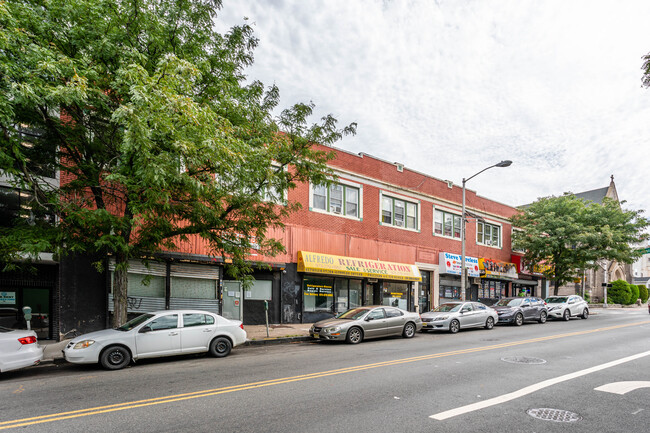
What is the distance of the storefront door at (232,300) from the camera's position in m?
17.5

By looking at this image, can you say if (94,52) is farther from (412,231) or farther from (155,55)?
(412,231)

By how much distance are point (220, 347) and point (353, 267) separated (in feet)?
34.1

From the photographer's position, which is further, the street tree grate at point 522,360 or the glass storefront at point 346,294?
the glass storefront at point 346,294

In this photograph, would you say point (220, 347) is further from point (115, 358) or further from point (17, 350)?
point (17, 350)

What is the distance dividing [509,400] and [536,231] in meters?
26.7

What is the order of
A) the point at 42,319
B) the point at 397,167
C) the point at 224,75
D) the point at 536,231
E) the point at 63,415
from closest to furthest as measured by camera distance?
the point at 63,415
the point at 224,75
the point at 42,319
the point at 397,167
the point at 536,231

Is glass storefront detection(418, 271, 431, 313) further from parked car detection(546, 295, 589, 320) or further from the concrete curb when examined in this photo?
the concrete curb

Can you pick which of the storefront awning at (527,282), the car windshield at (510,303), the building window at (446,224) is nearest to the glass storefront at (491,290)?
the storefront awning at (527,282)

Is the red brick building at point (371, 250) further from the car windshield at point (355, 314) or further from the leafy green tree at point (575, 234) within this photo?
the car windshield at point (355, 314)

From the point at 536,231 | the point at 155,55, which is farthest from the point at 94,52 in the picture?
the point at 536,231

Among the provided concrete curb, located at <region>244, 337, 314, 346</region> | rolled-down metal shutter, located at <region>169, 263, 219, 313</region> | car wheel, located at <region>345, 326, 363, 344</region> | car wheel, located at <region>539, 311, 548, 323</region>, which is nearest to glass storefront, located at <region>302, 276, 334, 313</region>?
rolled-down metal shutter, located at <region>169, 263, 219, 313</region>

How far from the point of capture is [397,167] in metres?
25.0

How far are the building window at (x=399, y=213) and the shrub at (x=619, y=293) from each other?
112 ft

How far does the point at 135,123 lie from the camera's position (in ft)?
26.7
